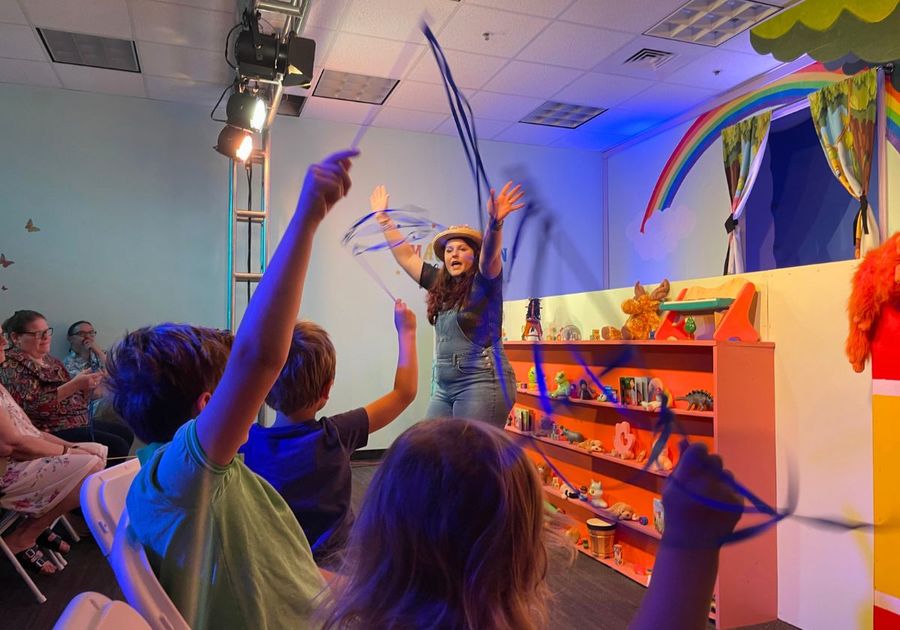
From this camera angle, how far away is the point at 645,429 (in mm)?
2834

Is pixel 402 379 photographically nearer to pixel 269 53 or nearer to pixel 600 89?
pixel 269 53

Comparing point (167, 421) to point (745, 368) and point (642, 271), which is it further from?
point (642, 271)

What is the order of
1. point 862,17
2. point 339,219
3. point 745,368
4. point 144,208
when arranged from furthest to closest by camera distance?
point 339,219 → point 144,208 → point 745,368 → point 862,17

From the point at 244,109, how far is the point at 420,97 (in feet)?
3.49

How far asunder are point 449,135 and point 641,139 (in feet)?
4.71

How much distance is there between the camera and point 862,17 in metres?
0.70

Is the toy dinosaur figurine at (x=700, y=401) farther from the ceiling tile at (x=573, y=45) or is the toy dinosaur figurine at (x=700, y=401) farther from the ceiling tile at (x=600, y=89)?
the ceiling tile at (x=600, y=89)

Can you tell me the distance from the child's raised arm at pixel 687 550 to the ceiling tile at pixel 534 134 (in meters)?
3.02

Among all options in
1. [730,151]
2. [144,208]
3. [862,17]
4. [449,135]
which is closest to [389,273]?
[449,135]

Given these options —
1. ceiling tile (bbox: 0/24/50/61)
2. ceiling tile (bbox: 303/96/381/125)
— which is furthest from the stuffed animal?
ceiling tile (bbox: 0/24/50/61)

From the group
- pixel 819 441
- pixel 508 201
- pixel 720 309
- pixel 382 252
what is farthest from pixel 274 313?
pixel 382 252

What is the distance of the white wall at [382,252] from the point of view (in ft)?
15.5

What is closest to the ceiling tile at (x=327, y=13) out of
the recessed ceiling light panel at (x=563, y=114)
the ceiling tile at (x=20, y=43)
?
the recessed ceiling light panel at (x=563, y=114)

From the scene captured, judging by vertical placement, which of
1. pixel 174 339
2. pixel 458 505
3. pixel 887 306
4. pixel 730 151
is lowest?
pixel 458 505
